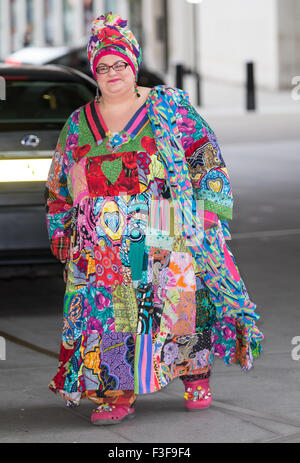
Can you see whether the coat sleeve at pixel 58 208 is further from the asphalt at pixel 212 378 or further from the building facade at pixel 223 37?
the building facade at pixel 223 37

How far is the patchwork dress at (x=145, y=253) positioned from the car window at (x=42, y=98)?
87.1 inches

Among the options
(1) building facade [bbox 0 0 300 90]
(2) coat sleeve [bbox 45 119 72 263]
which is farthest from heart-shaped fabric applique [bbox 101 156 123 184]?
(1) building facade [bbox 0 0 300 90]

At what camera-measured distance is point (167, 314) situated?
15.1ft

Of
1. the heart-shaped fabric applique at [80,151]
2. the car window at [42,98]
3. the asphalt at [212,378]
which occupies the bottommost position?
the asphalt at [212,378]

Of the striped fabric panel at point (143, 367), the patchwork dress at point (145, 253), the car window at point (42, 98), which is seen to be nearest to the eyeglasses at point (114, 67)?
the patchwork dress at point (145, 253)

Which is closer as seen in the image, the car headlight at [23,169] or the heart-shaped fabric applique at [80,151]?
the heart-shaped fabric applique at [80,151]

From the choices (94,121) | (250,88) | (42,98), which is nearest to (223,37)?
(250,88)

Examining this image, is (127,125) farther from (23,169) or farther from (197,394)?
(23,169)

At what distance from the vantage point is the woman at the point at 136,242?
15.0ft

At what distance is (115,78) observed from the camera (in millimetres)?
4594

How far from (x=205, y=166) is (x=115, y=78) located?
52cm

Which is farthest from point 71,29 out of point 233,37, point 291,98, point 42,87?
point 42,87

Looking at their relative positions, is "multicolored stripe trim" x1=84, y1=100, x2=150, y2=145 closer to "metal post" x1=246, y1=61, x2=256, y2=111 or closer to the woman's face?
the woman's face

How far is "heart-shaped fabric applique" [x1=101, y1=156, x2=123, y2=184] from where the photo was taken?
458 centimetres
